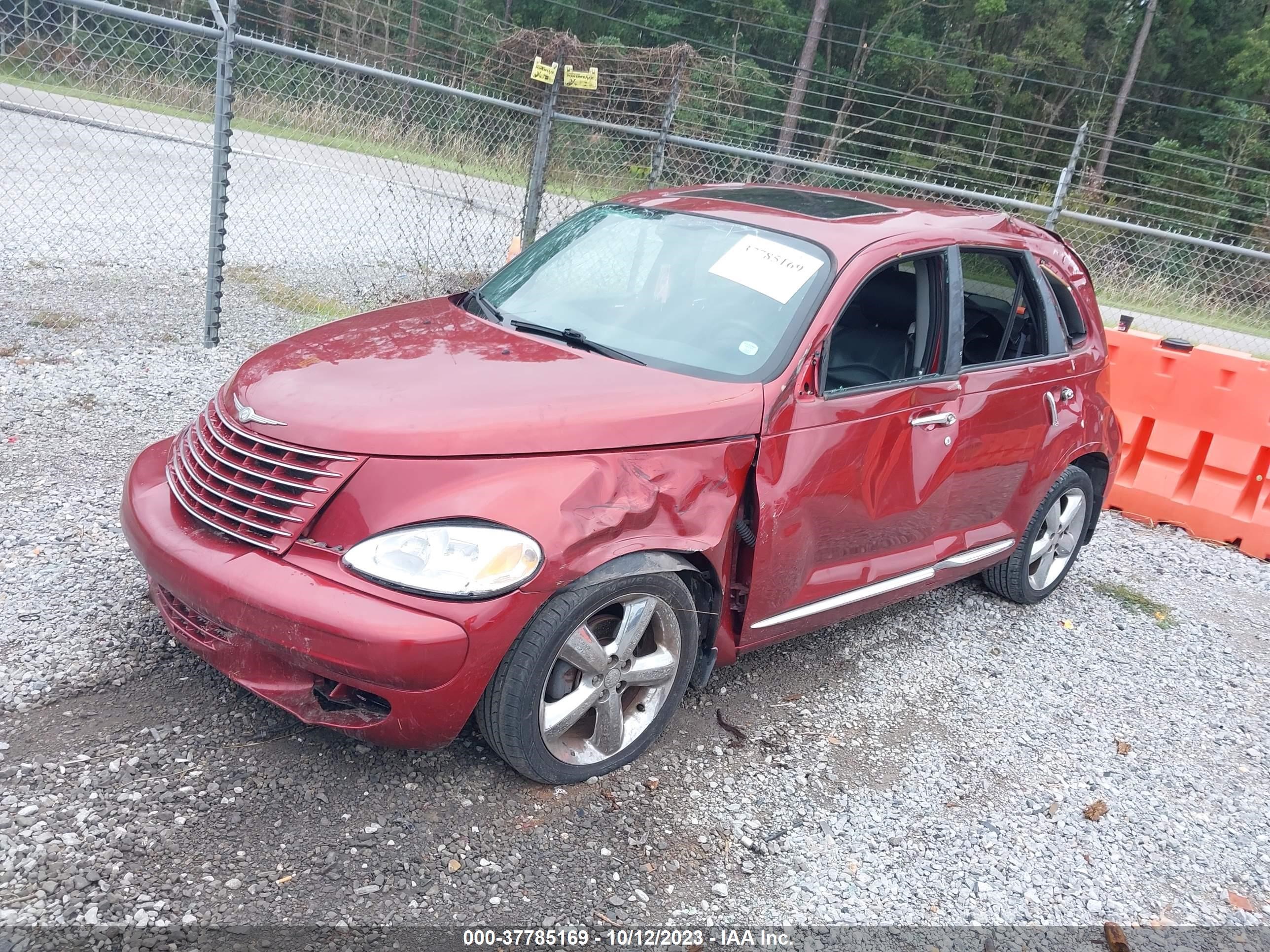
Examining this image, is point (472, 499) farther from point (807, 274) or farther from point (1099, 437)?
point (1099, 437)

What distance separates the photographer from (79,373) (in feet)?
19.0

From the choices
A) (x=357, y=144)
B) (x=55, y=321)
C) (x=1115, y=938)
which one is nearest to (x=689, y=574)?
(x=1115, y=938)

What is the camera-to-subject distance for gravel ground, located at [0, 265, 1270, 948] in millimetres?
2613

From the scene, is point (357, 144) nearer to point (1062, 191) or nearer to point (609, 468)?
point (1062, 191)

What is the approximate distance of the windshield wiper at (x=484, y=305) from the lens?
3.75 meters

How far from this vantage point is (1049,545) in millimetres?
4957

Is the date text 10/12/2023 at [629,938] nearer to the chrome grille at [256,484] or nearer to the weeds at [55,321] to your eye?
the chrome grille at [256,484]

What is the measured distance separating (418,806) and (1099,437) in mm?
3690

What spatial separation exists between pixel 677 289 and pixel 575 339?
0.48 metres

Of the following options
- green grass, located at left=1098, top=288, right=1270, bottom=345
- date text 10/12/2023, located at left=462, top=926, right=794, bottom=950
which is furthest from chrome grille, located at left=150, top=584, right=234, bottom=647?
green grass, located at left=1098, top=288, right=1270, bottom=345

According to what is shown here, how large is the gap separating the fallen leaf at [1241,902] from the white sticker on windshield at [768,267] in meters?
2.40

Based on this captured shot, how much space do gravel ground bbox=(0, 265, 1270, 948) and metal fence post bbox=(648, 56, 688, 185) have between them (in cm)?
507

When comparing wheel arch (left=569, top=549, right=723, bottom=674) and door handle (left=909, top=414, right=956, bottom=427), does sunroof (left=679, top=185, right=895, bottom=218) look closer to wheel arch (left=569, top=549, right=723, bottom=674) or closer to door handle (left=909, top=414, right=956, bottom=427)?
door handle (left=909, top=414, right=956, bottom=427)

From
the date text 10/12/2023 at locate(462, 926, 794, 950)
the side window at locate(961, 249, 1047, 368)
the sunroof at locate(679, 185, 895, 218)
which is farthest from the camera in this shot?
the side window at locate(961, 249, 1047, 368)
